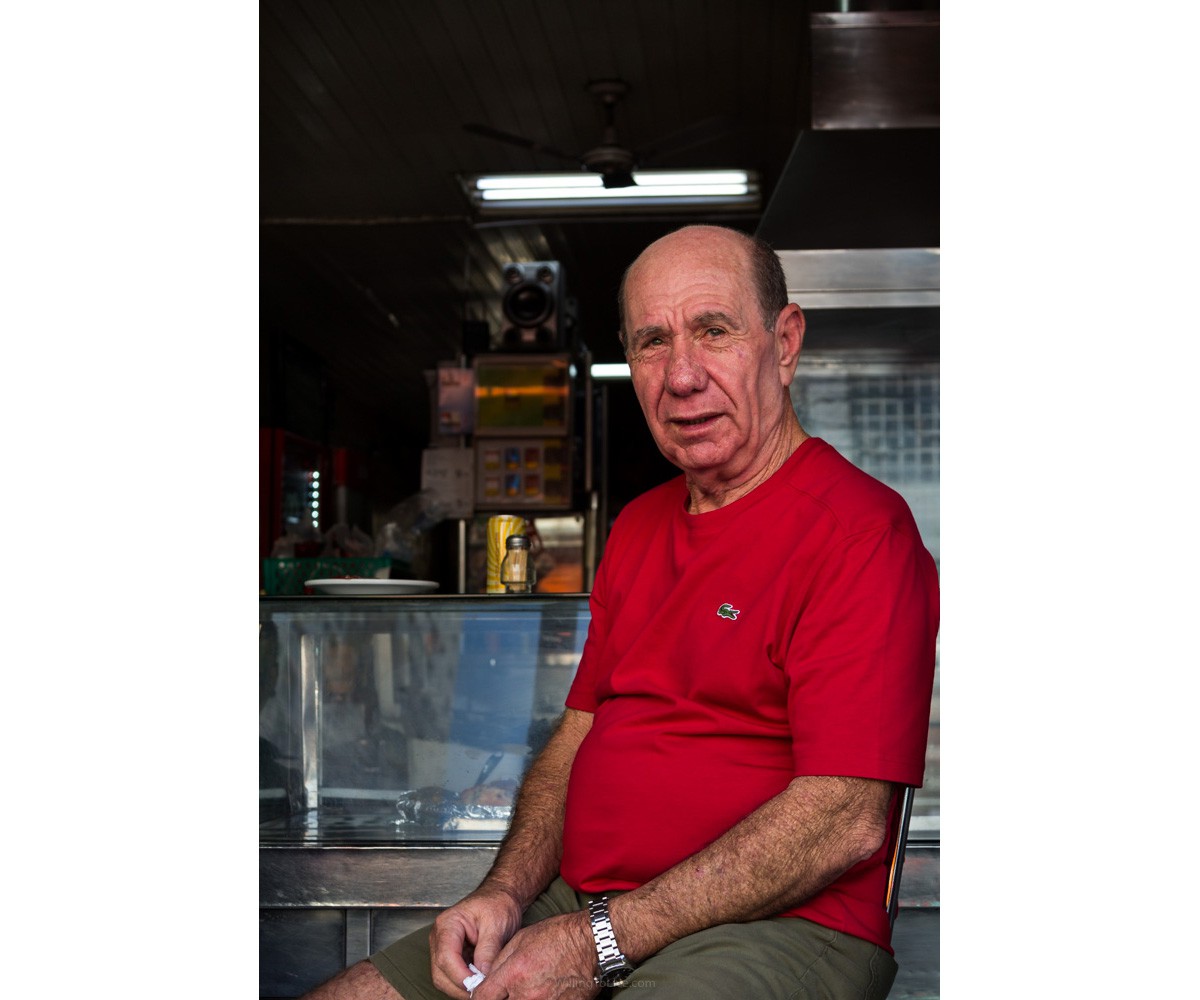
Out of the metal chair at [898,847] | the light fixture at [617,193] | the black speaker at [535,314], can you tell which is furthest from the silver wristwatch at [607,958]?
the black speaker at [535,314]

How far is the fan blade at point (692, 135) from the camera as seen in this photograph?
475cm

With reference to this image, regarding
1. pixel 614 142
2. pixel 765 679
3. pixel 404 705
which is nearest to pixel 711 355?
pixel 765 679

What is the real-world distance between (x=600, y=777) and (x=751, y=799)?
214 mm

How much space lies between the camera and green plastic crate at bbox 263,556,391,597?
309 centimetres

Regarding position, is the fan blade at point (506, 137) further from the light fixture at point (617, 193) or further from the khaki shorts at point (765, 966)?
the khaki shorts at point (765, 966)

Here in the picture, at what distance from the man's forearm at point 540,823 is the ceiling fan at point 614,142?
3.34 m

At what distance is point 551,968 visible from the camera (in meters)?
1.44

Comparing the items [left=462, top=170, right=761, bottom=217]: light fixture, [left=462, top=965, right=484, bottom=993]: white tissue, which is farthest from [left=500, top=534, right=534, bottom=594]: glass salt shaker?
[left=462, top=170, right=761, bottom=217]: light fixture

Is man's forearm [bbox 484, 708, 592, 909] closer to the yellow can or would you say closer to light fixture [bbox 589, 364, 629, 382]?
the yellow can

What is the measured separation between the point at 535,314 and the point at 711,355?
16.4ft

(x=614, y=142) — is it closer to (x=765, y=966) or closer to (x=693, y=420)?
(x=693, y=420)
